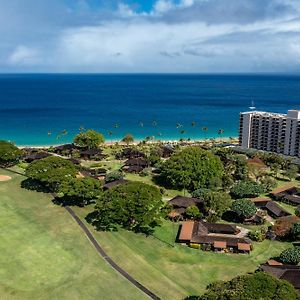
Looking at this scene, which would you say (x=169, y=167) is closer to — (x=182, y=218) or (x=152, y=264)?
(x=182, y=218)

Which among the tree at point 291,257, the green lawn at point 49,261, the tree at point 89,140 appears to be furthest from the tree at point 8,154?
the tree at point 291,257

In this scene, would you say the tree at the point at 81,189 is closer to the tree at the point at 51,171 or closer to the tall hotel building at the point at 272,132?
the tree at the point at 51,171

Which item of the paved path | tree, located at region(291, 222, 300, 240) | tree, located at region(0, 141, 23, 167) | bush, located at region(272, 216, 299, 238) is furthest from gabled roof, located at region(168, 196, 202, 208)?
tree, located at region(0, 141, 23, 167)

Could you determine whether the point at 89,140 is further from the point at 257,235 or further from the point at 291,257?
the point at 291,257

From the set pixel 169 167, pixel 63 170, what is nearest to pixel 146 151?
pixel 169 167

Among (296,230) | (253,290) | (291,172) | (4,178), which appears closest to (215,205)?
(296,230)
